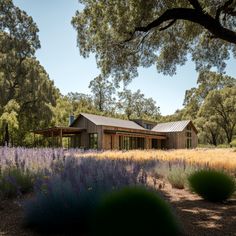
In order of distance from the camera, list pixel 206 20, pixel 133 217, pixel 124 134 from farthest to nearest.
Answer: pixel 124 134, pixel 206 20, pixel 133 217

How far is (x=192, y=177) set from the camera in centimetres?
577

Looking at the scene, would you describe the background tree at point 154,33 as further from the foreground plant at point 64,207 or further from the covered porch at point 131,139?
the covered porch at point 131,139

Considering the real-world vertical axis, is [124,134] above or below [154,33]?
below

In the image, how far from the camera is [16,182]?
467 centimetres

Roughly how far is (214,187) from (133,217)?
10.1 ft

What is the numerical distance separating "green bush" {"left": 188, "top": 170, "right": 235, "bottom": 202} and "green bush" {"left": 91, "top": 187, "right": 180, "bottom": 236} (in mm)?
2575

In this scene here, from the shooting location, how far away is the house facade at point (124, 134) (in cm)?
2921

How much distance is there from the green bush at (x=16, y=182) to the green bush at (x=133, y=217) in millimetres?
2326

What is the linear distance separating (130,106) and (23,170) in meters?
54.6

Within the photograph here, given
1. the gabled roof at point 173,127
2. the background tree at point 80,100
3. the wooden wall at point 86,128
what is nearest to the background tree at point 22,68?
the wooden wall at point 86,128

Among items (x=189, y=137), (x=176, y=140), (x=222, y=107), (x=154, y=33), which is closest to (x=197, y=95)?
(x=222, y=107)

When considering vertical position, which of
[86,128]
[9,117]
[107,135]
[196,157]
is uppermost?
[9,117]

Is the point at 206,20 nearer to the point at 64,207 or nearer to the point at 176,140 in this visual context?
the point at 64,207

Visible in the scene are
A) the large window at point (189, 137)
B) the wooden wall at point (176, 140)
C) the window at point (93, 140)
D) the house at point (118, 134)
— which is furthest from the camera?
the large window at point (189, 137)
